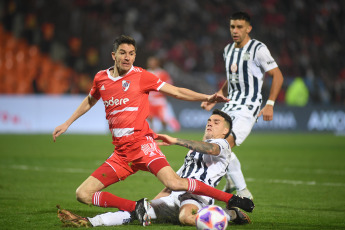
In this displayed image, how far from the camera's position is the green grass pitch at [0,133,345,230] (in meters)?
5.66

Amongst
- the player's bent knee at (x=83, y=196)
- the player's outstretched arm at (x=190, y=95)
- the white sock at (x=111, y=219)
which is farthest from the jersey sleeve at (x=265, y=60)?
the player's bent knee at (x=83, y=196)

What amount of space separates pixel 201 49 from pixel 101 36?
464 centimetres

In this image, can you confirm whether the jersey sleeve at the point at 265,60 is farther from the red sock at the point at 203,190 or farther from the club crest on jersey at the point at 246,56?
the red sock at the point at 203,190

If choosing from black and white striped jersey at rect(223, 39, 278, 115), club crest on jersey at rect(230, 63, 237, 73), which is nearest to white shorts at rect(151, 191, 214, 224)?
black and white striped jersey at rect(223, 39, 278, 115)

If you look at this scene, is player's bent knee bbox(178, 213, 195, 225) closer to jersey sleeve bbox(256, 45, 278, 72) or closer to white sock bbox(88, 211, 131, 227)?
white sock bbox(88, 211, 131, 227)

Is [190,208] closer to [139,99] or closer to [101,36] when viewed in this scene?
[139,99]

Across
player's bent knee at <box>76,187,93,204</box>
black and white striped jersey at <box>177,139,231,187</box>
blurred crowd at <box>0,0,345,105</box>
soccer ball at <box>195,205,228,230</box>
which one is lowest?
soccer ball at <box>195,205,228,230</box>

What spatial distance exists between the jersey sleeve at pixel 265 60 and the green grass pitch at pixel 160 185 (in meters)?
1.74

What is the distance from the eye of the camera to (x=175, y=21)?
2445 cm

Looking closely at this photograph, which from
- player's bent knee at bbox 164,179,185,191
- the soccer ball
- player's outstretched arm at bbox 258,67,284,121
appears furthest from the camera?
player's outstretched arm at bbox 258,67,284,121

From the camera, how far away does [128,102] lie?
5391mm

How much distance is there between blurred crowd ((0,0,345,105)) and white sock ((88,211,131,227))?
14.8 metres

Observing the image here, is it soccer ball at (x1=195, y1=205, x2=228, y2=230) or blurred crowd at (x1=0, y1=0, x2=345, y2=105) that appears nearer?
soccer ball at (x1=195, y1=205, x2=228, y2=230)

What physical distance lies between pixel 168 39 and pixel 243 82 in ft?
57.1
